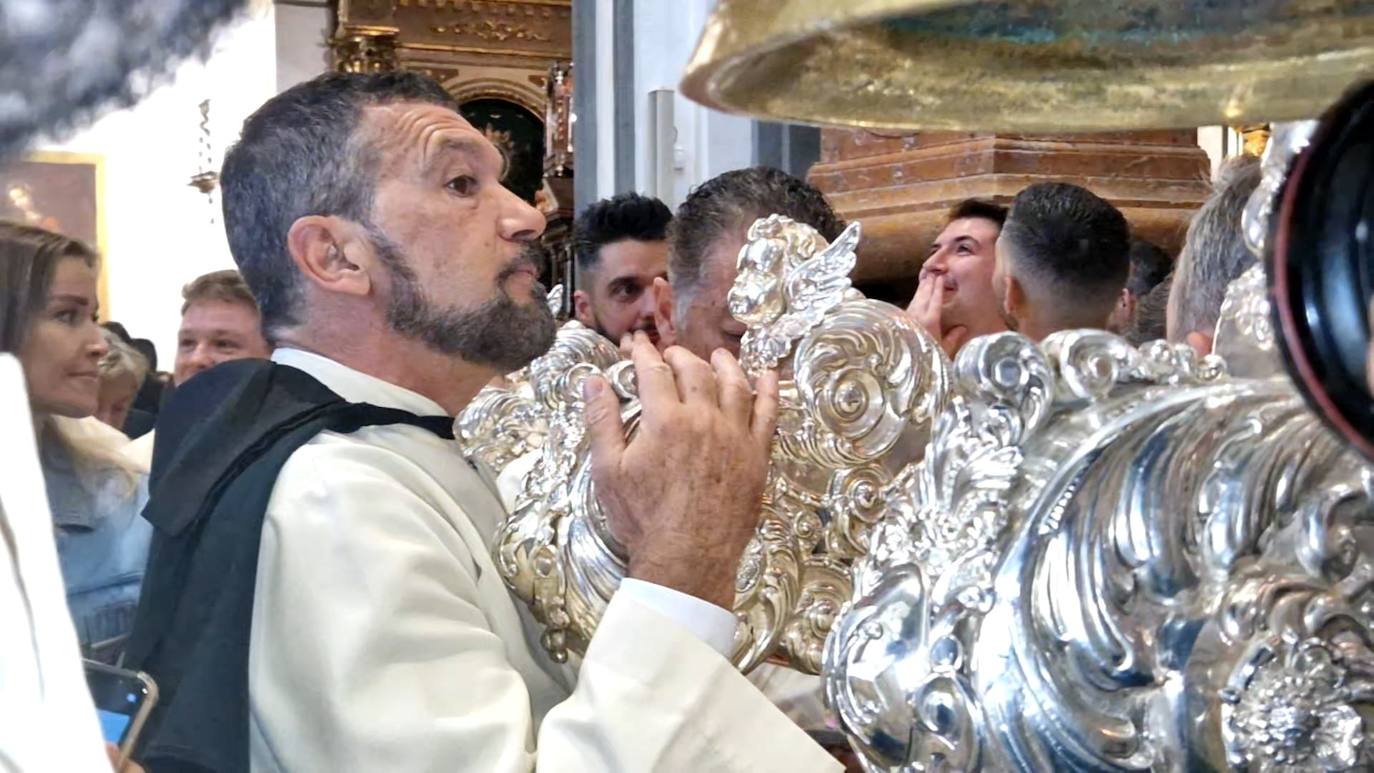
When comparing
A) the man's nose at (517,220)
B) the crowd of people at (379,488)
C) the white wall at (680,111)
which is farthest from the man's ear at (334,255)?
the white wall at (680,111)

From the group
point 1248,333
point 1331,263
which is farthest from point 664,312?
point 1331,263

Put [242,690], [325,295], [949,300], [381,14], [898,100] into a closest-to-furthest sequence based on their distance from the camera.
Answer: [898,100] → [242,690] → [325,295] → [949,300] → [381,14]

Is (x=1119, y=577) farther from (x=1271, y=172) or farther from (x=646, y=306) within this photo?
(x=646, y=306)

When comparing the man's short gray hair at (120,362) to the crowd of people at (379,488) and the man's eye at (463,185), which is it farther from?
the man's eye at (463,185)

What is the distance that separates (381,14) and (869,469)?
10.1m

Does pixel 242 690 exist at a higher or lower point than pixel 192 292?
lower

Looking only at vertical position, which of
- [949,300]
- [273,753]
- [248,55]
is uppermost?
[248,55]

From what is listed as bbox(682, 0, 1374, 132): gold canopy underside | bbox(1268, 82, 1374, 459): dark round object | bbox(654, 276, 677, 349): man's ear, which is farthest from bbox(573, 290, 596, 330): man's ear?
bbox(1268, 82, 1374, 459): dark round object

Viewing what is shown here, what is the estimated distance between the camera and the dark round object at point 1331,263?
0.52 metres

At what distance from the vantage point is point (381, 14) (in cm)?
1088

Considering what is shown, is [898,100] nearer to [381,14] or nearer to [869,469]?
[869,469]

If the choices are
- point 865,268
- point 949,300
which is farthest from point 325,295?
point 865,268

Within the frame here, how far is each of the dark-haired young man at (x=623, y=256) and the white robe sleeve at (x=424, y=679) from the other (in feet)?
6.43

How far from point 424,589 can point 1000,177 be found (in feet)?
5.32
